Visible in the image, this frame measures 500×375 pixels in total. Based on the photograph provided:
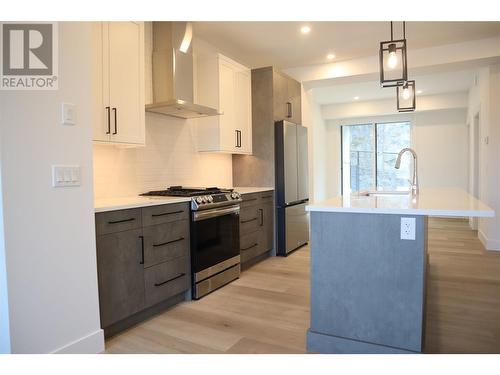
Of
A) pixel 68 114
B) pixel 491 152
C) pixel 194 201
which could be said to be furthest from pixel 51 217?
pixel 491 152

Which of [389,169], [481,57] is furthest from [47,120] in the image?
[389,169]

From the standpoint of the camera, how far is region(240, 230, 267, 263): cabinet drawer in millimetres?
4020

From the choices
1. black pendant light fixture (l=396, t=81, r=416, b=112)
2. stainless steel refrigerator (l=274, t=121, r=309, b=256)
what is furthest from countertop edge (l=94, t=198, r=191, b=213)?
black pendant light fixture (l=396, t=81, r=416, b=112)

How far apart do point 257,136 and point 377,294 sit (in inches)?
119

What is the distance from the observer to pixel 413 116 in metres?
8.22

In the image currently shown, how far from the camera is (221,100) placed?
4086 mm

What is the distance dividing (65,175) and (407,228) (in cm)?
194

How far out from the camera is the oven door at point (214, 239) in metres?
3.15

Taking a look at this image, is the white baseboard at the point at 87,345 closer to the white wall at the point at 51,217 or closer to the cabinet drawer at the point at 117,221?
the white wall at the point at 51,217

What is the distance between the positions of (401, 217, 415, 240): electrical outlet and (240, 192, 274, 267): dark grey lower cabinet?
2.20m

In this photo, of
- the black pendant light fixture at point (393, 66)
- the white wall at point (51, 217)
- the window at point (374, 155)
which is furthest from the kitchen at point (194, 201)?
the window at point (374, 155)

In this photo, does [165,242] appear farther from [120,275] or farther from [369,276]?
[369,276]

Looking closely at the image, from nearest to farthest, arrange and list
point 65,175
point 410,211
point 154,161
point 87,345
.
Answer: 1. point 410,211
2. point 65,175
3. point 87,345
4. point 154,161
